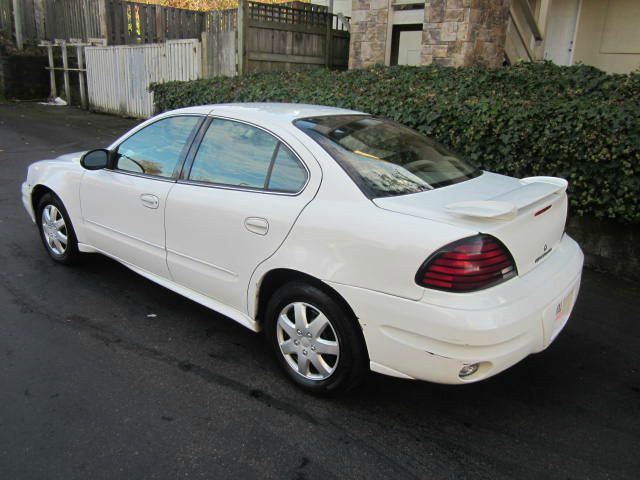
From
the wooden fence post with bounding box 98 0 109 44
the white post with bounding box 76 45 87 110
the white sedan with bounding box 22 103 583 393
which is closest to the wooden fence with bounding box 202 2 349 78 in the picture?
the wooden fence post with bounding box 98 0 109 44

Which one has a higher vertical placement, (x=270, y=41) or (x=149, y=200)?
(x=270, y=41)


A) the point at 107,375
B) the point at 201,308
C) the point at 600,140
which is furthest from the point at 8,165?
the point at 600,140

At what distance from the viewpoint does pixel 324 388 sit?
294cm

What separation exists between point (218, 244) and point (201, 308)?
3.37 ft

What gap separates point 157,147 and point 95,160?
597 millimetres

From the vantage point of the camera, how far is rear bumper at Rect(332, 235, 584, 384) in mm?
2410

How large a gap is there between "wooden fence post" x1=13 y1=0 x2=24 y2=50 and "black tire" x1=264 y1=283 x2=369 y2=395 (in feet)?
58.9

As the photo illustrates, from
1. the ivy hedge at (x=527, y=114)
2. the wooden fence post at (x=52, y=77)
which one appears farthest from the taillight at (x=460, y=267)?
the wooden fence post at (x=52, y=77)

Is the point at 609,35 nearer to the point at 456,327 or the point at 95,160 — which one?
the point at 95,160

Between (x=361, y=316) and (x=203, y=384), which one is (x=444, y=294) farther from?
(x=203, y=384)

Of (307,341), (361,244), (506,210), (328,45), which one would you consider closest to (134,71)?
(328,45)

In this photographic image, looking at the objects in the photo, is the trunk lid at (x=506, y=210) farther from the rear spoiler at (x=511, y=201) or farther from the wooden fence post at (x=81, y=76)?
the wooden fence post at (x=81, y=76)

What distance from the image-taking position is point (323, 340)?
2900 mm

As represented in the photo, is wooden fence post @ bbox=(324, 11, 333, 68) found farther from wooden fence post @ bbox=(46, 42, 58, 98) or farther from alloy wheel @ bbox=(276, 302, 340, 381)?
alloy wheel @ bbox=(276, 302, 340, 381)
